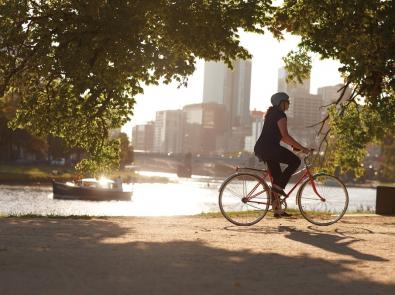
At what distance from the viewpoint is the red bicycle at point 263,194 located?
8.23 m

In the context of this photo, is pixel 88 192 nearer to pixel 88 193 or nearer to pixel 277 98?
pixel 88 193

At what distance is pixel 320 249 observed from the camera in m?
5.94

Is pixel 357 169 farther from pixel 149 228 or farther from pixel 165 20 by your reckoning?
pixel 149 228

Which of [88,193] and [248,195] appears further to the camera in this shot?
[88,193]

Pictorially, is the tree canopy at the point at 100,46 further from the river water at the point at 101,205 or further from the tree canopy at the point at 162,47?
the river water at the point at 101,205

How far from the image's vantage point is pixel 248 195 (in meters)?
8.39

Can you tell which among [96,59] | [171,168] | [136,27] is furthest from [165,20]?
[171,168]

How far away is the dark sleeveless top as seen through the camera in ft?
27.1

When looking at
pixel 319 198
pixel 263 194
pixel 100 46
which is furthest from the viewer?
pixel 100 46

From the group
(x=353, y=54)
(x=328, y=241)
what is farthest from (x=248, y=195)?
(x=353, y=54)

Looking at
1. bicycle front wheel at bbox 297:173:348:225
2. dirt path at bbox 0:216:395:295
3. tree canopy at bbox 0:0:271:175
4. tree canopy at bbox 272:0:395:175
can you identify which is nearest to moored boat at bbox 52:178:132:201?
tree canopy at bbox 0:0:271:175

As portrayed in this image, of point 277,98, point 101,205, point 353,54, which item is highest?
point 353,54

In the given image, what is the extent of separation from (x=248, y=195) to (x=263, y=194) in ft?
0.74

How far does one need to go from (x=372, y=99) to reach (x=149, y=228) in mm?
8267
